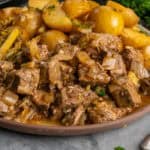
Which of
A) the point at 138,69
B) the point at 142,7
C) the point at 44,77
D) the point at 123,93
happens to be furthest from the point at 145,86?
the point at 142,7

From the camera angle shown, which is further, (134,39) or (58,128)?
(134,39)

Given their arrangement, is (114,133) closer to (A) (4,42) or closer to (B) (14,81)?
(B) (14,81)

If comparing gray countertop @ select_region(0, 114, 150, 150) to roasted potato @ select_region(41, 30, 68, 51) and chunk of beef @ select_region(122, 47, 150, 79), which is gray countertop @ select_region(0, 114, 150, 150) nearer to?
chunk of beef @ select_region(122, 47, 150, 79)

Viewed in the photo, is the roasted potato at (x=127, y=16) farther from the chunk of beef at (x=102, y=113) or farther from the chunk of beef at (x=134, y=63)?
the chunk of beef at (x=102, y=113)

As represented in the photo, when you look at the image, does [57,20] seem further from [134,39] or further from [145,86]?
[145,86]

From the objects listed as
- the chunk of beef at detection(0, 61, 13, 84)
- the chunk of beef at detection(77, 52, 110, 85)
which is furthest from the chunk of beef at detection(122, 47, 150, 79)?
the chunk of beef at detection(0, 61, 13, 84)

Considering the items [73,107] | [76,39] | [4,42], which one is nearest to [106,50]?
[76,39]
